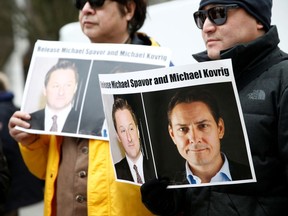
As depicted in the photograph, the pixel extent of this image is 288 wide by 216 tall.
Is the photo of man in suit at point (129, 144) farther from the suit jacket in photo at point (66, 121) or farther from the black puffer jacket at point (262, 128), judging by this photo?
the suit jacket in photo at point (66, 121)

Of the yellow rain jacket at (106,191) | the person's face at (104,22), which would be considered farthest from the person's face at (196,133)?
the person's face at (104,22)


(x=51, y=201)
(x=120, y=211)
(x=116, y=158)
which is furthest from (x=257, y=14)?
(x=51, y=201)

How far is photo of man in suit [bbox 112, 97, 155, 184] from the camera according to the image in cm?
261

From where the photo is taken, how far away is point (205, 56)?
265 centimetres

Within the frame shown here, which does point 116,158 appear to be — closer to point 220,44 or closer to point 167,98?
point 167,98

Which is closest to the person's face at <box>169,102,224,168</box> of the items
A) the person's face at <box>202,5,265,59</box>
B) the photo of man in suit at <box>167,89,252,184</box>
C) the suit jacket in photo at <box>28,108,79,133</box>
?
the photo of man in suit at <box>167,89,252,184</box>

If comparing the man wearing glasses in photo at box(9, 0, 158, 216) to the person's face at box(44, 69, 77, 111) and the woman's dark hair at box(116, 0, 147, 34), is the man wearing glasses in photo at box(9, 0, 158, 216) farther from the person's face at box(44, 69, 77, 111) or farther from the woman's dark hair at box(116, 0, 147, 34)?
the person's face at box(44, 69, 77, 111)

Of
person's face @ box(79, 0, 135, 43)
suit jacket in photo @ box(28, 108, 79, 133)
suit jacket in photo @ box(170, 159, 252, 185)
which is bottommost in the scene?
suit jacket in photo @ box(170, 159, 252, 185)

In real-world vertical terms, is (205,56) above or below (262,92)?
above

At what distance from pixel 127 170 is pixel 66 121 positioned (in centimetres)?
49

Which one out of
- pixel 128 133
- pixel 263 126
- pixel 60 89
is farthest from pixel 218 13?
pixel 60 89

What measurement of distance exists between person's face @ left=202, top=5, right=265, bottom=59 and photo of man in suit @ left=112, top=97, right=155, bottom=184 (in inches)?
15.9

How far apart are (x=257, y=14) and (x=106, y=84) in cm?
64

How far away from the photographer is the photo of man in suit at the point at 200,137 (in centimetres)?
237
